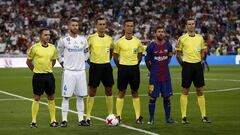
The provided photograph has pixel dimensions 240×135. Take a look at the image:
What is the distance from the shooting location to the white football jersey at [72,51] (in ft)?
45.4

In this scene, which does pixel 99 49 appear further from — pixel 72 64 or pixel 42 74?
pixel 42 74

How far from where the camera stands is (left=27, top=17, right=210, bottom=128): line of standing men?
13867mm

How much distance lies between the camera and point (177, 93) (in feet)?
76.9

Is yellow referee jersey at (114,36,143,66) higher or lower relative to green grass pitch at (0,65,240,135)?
higher

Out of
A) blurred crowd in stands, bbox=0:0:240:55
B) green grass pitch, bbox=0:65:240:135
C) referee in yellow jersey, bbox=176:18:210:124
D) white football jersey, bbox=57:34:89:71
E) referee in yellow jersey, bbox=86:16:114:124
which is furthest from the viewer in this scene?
blurred crowd in stands, bbox=0:0:240:55

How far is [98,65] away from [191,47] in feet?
7.56

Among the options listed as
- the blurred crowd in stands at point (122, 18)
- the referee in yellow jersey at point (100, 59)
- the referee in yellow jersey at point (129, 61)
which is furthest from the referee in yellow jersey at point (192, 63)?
the blurred crowd in stands at point (122, 18)

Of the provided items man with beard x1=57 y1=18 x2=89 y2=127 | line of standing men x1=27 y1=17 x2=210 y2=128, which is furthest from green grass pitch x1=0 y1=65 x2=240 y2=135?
man with beard x1=57 y1=18 x2=89 y2=127

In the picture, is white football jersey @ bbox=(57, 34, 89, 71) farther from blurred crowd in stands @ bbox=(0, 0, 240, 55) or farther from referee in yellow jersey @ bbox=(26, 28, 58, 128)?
blurred crowd in stands @ bbox=(0, 0, 240, 55)

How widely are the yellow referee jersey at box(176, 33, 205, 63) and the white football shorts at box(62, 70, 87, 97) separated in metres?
2.61

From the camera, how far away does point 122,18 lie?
5403cm

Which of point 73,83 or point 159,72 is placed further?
point 159,72

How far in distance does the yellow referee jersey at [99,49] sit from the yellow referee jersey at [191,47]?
185 centimetres

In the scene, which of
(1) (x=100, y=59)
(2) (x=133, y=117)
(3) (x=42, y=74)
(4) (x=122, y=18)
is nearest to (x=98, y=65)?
(1) (x=100, y=59)
